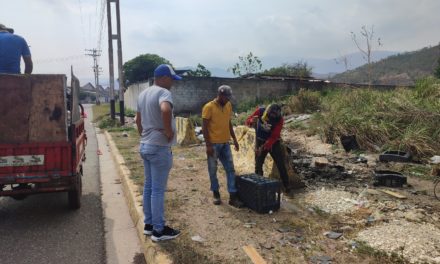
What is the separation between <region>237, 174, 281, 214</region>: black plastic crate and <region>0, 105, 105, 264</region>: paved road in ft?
6.68

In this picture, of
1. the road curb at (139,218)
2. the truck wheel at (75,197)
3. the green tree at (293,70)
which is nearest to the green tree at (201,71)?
the green tree at (293,70)

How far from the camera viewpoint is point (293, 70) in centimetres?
3372

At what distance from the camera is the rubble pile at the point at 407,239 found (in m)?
3.92

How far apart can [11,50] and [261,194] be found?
14.1 feet

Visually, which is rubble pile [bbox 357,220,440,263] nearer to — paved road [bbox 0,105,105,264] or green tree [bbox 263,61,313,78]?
paved road [bbox 0,105,105,264]

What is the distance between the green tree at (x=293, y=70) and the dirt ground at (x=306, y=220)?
2454 cm

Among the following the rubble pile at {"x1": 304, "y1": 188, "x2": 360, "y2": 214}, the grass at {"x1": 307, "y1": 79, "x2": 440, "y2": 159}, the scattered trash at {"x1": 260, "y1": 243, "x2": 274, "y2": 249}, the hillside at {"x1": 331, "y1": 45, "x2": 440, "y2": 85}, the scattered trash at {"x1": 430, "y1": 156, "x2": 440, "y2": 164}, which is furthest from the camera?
the hillside at {"x1": 331, "y1": 45, "x2": 440, "y2": 85}

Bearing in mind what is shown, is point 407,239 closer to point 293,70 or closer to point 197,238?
point 197,238

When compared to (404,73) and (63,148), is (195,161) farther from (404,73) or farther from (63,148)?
(404,73)

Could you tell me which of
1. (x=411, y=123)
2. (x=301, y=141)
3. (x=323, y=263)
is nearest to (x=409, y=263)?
(x=323, y=263)

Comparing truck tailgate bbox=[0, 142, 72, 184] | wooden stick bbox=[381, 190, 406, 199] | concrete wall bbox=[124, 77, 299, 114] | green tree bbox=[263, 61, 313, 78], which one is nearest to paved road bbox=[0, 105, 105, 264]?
truck tailgate bbox=[0, 142, 72, 184]


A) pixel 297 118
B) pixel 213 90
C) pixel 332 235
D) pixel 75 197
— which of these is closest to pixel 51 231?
pixel 75 197

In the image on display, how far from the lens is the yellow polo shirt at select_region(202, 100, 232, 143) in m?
5.57

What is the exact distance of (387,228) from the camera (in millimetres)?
4586
